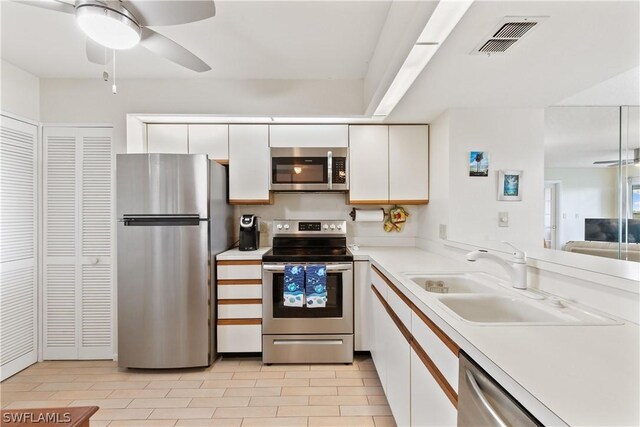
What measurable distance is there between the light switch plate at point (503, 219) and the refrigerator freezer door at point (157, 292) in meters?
2.46

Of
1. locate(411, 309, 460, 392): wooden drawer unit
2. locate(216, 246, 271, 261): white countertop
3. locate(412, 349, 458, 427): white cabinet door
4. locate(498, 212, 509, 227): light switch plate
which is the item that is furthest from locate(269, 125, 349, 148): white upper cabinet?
locate(412, 349, 458, 427): white cabinet door

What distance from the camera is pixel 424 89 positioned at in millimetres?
2094

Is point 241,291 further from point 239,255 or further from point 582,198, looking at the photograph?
point 582,198

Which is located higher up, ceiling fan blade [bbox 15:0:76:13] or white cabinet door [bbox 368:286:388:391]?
ceiling fan blade [bbox 15:0:76:13]

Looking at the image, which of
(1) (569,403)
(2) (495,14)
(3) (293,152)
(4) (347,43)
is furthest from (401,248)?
(1) (569,403)

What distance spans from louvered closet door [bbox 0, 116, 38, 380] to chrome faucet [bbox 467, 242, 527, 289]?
3.48 meters

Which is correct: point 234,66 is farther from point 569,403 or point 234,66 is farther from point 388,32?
point 569,403

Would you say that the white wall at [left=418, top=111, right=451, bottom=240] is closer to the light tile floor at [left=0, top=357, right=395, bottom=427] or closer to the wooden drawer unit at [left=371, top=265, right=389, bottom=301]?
the wooden drawer unit at [left=371, top=265, right=389, bottom=301]

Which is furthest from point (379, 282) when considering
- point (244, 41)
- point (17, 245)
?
point (17, 245)

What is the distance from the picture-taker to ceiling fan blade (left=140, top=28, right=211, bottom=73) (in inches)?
62.4

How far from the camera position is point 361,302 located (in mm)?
2672

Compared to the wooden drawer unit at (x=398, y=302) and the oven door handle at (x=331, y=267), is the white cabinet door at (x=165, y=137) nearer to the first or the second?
the oven door handle at (x=331, y=267)

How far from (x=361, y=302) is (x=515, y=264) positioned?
142 centimetres

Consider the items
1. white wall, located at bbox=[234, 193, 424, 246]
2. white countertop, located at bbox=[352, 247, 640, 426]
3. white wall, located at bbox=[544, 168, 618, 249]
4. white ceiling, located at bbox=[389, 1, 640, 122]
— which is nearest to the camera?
white countertop, located at bbox=[352, 247, 640, 426]
